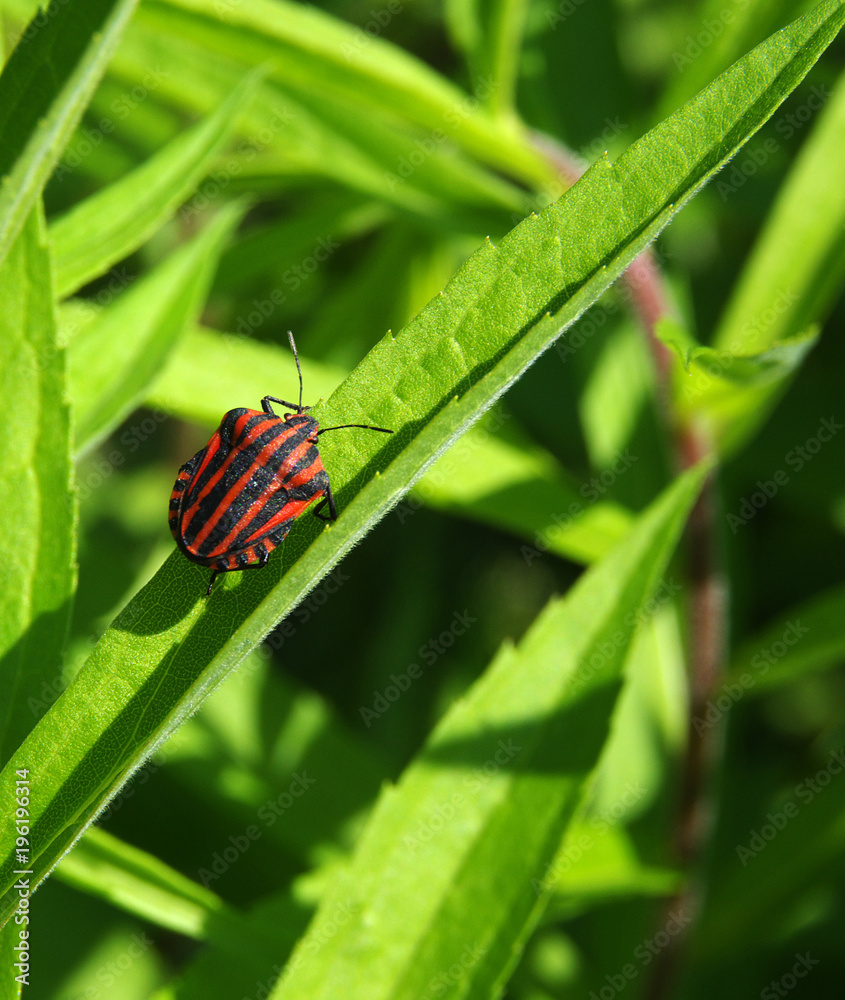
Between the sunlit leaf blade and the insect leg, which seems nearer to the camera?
the insect leg

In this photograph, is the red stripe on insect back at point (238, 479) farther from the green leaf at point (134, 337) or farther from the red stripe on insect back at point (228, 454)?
the green leaf at point (134, 337)

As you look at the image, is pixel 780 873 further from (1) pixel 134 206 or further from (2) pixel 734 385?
(1) pixel 134 206

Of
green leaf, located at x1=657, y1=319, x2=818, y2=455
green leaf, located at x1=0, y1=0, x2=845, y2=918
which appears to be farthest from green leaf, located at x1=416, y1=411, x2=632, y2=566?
green leaf, located at x1=0, y1=0, x2=845, y2=918

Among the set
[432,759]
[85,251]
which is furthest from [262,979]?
[85,251]

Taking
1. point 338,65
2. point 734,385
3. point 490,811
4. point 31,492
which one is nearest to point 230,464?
point 31,492

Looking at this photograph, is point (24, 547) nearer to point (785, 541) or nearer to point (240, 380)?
point (240, 380)

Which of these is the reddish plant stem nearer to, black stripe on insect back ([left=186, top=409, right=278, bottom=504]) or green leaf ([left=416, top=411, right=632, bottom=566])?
green leaf ([left=416, top=411, right=632, bottom=566])
